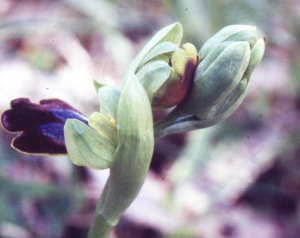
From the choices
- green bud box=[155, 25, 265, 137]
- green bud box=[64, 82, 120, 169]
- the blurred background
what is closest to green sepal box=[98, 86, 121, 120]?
green bud box=[64, 82, 120, 169]

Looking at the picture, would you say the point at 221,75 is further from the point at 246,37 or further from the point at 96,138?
the point at 96,138

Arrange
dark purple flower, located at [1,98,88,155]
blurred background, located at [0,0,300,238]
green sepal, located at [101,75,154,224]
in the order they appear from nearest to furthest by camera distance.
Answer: green sepal, located at [101,75,154,224] → dark purple flower, located at [1,98,88,155] → blurred background, located at [0,0,300,238]

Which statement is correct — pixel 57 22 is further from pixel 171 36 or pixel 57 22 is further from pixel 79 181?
pixel 171 36

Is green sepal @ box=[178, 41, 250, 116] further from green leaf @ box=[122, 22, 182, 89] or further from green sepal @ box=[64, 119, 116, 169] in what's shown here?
green sepal @ box=[64, 119, 116, 169]

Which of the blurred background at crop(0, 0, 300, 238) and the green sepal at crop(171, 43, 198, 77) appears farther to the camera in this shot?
the blurred background at crop(0, 0, 300, 238)

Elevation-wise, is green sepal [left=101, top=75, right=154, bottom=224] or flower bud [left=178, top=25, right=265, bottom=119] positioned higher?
flower bud [left=178, top=25, right=265, bottom=119]
